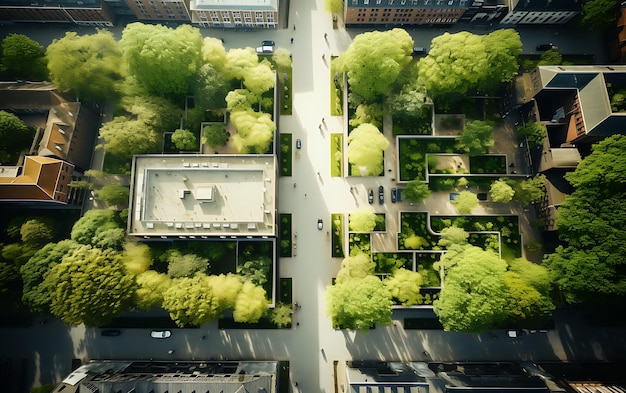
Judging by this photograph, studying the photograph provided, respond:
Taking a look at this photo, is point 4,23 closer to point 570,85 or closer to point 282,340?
point 282,340

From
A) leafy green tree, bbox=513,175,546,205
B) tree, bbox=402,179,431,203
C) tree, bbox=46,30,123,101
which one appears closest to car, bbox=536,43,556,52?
leafy green tree, bbox=513,175,546,205

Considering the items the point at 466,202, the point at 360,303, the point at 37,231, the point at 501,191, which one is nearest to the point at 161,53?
the point at 37,231

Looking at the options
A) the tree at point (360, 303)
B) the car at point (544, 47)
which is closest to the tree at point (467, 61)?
the car at point (544, 47)

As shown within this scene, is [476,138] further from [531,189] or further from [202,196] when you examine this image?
[202,196]

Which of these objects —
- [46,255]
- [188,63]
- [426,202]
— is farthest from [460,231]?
[46,255]

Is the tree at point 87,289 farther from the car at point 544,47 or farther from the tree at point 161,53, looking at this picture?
the car at point 544,47

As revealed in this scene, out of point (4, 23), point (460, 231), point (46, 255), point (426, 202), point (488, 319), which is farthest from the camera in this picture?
point (4, 23)

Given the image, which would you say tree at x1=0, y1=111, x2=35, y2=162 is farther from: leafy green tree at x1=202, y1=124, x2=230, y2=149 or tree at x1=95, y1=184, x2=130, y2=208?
leafy green tree at x1=202, y1=124, x2=230, y2=149
